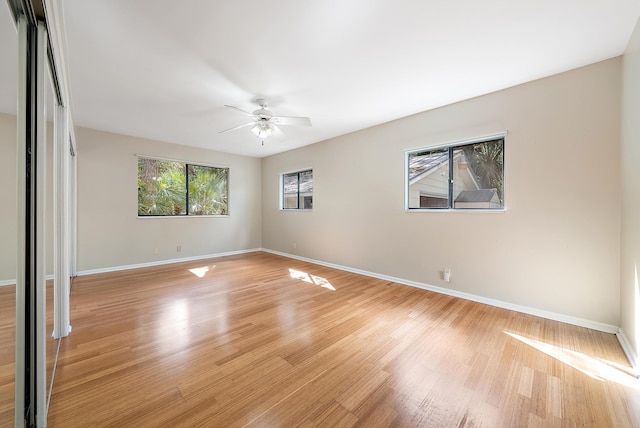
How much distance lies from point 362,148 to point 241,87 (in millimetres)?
2231

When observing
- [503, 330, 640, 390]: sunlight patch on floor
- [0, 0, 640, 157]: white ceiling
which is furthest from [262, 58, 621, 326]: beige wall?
[503, 330, 640, 390]: sunlight patch on floor

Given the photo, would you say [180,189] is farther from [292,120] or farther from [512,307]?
[512,307]

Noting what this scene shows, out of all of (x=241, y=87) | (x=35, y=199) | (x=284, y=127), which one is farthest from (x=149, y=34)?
(x=284, y=127)

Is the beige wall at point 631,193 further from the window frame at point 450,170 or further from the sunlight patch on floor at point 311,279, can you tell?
the sunlight patch on floor at point 311,279

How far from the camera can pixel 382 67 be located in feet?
7.90

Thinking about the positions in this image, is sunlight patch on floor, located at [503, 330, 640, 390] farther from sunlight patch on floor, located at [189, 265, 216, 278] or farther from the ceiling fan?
sunlight patch on floor, located at [189, 265, 216, 278]

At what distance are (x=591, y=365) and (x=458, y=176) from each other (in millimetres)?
2188

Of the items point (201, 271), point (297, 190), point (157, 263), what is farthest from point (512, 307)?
point (157, 263)

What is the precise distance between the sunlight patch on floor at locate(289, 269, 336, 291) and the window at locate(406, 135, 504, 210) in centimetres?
170

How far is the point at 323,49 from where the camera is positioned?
2.14 meters

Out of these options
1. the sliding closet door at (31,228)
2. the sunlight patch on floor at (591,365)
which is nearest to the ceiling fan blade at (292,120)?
the sliding closet door at (31,228)

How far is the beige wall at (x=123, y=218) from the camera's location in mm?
4199

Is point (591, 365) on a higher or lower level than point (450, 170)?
lower

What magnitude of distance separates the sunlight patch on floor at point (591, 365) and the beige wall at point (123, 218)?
223 inches
